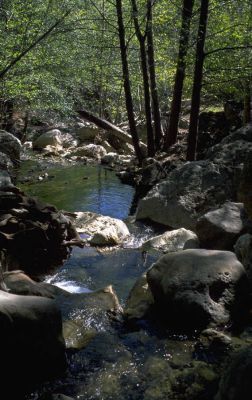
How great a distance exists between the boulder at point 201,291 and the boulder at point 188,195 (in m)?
3.40

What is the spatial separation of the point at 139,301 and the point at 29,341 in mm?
2134

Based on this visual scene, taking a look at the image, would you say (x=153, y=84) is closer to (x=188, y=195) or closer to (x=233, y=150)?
(x=233, y=150)

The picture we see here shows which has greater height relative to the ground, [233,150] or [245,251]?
[233,150]

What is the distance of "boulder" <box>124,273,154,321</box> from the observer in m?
5.34

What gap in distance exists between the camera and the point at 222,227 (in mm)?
6891

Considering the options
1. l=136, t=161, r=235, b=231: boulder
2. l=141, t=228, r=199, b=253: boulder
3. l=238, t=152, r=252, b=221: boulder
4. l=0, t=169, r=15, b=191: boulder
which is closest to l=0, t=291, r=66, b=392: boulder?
l=238, t=152, r=252, b=221: boulder

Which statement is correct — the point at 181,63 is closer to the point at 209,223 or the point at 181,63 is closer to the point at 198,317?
the point at 209,223

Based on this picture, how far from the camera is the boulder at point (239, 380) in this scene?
2.90m

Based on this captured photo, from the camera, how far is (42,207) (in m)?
7.14

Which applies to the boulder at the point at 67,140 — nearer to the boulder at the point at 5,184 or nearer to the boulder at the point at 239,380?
the boulder at the point at 5,184

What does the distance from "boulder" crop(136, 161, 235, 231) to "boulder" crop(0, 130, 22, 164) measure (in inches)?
322

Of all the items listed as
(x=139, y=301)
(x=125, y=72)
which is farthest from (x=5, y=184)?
(x=125, y=72)

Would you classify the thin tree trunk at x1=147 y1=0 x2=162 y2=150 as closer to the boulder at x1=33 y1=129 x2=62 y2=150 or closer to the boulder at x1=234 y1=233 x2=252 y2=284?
the boulder at x1=33 y1=129 x2=62 y2=150

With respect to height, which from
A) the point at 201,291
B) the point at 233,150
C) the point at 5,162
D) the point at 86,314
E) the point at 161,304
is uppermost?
the point at 233,150
